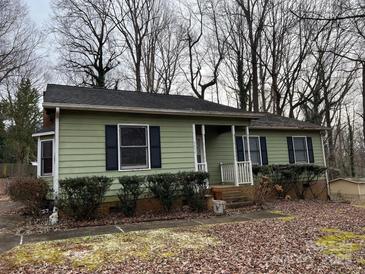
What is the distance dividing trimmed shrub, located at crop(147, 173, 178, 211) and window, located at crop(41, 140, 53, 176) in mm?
4311

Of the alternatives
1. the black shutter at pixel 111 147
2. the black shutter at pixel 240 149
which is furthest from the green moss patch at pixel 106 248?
the black shutter at pixel 240 149

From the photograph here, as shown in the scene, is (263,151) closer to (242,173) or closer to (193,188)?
(242,173)

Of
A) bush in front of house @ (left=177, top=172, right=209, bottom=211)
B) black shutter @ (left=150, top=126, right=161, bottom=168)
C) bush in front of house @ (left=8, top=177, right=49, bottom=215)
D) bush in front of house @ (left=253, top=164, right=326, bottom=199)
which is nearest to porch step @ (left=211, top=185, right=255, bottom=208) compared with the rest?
bush in front of house @ (left=177, top=172, right=209, bottom=211)

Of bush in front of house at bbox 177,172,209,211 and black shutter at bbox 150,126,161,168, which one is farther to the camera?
black shutter at bbox 150,126,161,168

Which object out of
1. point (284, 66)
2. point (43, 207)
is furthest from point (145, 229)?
point (284, 66)

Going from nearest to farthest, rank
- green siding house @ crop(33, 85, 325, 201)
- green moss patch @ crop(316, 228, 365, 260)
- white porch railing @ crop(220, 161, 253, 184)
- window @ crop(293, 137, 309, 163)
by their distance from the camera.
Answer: green moss patch @ crop(316, 228, 365, 260) < green siding house @ crop(33, 85, 325, 201) < white porch railing @ crop(220, 161, 253, 184) < window @ crop(293, 137, 309, 163)

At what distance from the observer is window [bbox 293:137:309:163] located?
1486 centimetres

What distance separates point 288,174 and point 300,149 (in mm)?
A: 3048

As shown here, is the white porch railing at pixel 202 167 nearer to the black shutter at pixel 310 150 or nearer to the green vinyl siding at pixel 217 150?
the green vinyl siding at pixel 217 150

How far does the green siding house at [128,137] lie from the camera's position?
8.67 meters

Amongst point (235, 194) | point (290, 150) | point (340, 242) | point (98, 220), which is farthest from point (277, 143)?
point (98, 220)

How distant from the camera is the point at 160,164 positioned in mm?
9984

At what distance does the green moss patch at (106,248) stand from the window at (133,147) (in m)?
3.25

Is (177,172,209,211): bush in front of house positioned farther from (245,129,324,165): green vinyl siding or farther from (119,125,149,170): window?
(245,129,324,165): green vinyl siding
